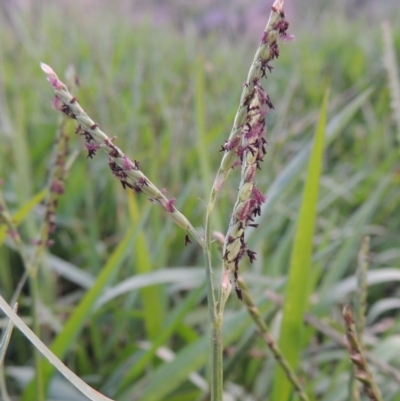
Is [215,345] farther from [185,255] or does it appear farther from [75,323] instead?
[185,255]

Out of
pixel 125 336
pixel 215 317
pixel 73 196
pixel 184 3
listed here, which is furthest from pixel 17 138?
pixel 184 3

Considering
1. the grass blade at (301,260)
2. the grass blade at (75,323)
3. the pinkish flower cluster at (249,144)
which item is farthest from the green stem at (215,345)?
the grass blade at (75,323)

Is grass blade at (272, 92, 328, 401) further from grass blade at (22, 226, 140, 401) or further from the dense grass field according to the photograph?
grass blade at (22, 226, 140, 401)

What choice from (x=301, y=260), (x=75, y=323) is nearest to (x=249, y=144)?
(x=301, y=260)

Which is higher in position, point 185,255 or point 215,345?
point 185,255

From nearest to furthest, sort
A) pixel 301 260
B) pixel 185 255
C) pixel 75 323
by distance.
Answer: pixel 301 260 → pixel 75 323 → pixel 185 255

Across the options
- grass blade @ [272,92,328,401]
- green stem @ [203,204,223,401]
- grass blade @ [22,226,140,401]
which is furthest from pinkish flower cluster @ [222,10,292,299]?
grass blade @ [22,226,140,401]

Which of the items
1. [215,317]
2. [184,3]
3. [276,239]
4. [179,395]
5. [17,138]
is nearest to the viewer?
[215,317]

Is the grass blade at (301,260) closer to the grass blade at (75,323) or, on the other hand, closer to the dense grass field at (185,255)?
the dense grass field at (185,255)

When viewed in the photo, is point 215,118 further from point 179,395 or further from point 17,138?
point 179,395
